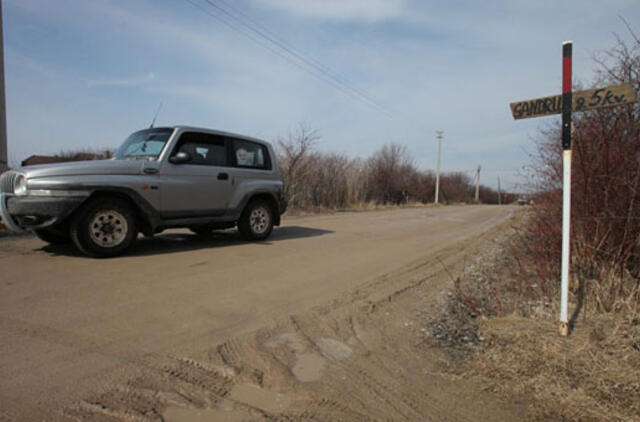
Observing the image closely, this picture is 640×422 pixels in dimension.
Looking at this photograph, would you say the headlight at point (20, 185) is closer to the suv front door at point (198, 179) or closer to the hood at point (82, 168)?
the hood at point (82, 168)

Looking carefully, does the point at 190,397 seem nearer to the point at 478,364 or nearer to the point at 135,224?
the point at 478,364

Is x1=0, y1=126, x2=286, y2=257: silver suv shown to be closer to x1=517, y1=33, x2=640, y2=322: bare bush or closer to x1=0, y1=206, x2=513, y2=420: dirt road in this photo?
x1=0, y1=206, x2=513, y2=420: dirt road

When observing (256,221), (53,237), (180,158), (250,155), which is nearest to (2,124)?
(53,237)

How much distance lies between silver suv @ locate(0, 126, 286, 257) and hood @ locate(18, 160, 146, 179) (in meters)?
0.01

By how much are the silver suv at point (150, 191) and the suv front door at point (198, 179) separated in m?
0.02

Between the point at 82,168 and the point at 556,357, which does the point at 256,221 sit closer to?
the point at 82,168

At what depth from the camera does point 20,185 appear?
5047mm

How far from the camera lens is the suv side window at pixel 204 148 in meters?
6.37

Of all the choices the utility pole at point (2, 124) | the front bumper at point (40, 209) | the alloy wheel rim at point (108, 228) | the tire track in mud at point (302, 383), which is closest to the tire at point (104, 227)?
the alloy wheel rim at point (108, 228)

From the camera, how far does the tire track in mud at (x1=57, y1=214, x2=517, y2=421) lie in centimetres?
205

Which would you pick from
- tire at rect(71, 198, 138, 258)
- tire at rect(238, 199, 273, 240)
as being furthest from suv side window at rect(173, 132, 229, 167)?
tire at rect(71, 198, 138, 258)

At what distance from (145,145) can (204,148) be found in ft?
3.09

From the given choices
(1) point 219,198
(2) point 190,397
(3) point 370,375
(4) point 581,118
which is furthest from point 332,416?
(1) point 219,198

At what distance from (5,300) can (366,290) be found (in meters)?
3.60
